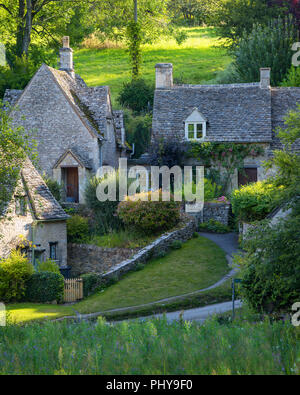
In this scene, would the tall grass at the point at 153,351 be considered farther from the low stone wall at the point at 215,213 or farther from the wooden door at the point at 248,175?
the wooden door at the point at 248,175

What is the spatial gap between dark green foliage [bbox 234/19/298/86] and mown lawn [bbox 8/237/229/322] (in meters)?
23.1

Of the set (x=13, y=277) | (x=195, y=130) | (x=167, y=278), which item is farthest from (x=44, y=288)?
(x=195, y=130)

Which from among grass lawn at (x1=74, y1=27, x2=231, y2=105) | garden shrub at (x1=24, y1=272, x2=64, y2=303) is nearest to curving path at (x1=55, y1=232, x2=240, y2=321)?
garden shrub at (x1=24, y1=272, x2=64, y2=303)

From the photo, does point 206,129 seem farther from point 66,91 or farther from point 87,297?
point 87,297

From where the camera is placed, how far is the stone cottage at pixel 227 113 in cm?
3906

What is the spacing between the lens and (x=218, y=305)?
22.9m

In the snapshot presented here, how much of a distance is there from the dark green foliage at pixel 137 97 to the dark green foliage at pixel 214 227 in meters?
22.1

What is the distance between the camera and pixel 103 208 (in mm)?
34500

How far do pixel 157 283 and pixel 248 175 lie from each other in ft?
50.1

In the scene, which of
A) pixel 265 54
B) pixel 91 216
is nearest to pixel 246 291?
pixel 91 216

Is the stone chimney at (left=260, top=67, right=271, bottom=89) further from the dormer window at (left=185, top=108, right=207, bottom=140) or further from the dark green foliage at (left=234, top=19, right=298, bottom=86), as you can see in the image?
the dark green foliage at (left=234, top=19, right=298, bottom=86)

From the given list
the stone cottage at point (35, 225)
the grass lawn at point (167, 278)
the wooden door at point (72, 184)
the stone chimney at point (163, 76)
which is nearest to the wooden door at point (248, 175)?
the stone chimney at point (163, 76)

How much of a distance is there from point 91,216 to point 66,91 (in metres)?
9.04

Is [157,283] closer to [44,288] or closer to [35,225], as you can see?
[44,288]
